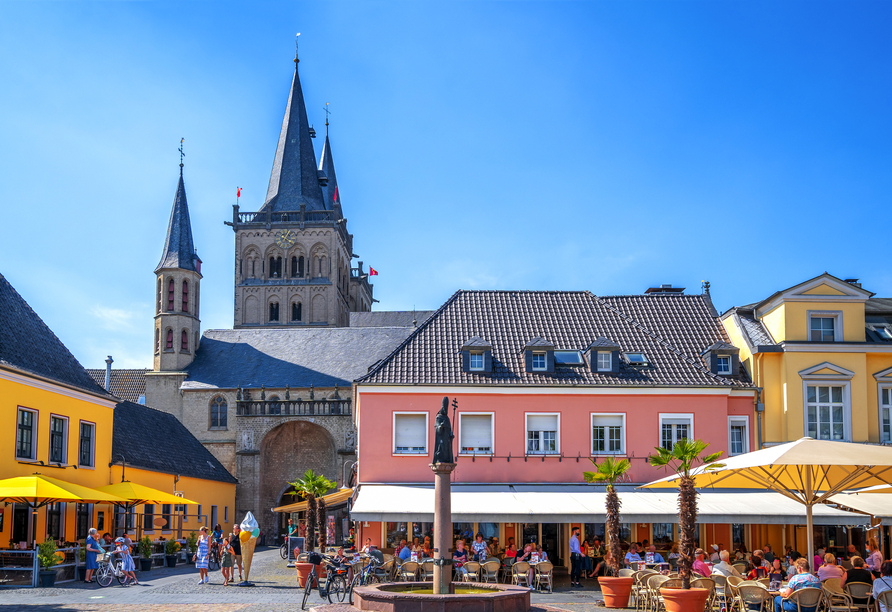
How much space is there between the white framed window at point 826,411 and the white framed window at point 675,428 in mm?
3100

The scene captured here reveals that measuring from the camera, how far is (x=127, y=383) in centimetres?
6209

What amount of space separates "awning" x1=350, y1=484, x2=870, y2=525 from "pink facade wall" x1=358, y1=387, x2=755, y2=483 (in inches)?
59.8

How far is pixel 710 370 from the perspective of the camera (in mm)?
26875

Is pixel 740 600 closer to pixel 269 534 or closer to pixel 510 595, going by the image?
pixel 510 595

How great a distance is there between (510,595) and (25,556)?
12.2 meters

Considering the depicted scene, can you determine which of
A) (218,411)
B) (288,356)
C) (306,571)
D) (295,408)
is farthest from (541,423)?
(288,356)

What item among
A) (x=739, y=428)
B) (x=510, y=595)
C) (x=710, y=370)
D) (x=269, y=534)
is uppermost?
(x=710, y=370)

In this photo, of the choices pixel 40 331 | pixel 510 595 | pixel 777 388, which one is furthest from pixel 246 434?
pixel 510 595

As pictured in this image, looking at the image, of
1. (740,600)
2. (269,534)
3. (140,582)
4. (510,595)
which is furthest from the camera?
(269,534)

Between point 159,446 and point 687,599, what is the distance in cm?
2730

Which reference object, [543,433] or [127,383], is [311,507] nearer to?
[543,433]

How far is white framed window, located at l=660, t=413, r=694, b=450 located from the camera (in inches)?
1018

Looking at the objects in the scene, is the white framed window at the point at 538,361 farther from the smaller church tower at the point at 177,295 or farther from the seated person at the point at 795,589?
the smaller church tower at the point at 177,295

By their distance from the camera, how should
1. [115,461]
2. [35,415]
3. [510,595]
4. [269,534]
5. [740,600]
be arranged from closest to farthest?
[510,595] → [740,600] → [35,415] → [115,461] → [269,534]
